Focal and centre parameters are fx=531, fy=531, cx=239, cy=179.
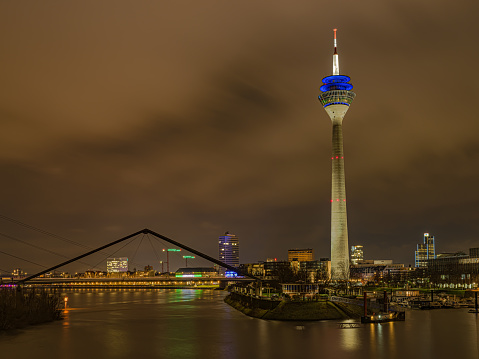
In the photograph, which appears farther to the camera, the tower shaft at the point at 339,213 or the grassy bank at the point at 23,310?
the tower shaft at the point at 339,213

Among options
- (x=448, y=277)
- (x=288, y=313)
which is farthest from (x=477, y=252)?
(x=288, y=313)

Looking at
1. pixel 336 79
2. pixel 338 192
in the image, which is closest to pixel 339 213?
pixel 338 192

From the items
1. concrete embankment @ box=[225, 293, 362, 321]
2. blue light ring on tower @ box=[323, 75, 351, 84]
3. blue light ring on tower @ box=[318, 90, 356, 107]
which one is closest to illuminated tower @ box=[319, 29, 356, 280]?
blue light ring on tower @ box=[318, 90, 356, 107]

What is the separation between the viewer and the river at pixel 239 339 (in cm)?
3594

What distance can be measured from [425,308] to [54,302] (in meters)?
45.8

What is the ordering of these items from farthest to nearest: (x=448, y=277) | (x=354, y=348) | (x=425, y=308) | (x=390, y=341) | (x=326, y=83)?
(x=326, y=83)
(x=448, y=277)
(x=425, y=308)
(x=390, y=341)
(x=354, y=348)

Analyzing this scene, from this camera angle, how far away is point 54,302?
58406 mm

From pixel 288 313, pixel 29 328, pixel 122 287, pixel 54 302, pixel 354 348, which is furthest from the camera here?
pixel 122 287

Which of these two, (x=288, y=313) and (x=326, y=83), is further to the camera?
(x=326, y=83)

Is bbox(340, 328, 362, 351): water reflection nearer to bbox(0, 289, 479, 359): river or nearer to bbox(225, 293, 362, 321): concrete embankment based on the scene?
bbox(0, 289, 479, 359): river

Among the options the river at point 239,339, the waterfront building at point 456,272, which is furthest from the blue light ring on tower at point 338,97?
the river at point 239,339

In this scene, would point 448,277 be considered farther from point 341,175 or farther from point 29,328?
point 29,328

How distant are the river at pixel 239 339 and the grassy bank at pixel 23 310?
1.37 m

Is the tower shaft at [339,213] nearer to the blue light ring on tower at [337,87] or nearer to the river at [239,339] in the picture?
the blue light ring on tower at [337,87]
